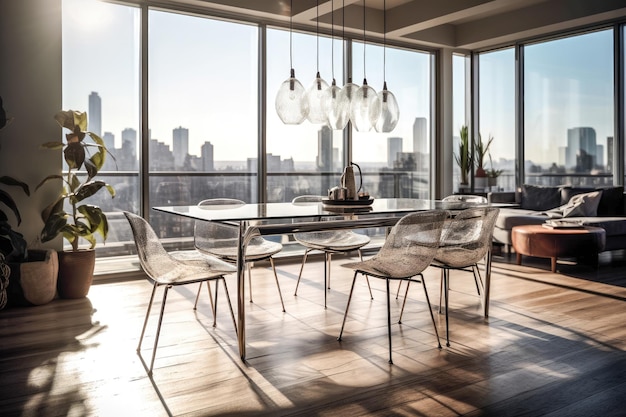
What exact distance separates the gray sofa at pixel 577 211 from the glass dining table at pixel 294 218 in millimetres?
2450

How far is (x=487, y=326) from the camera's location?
3.74 m

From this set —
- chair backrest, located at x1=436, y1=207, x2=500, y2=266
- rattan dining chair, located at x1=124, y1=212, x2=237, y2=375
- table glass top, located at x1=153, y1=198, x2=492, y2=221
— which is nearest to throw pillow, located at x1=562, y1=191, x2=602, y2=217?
table glass top, located at x1=153, y1=198, x2=492, y2=221

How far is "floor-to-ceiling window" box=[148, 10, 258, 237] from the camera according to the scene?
5.57 meters

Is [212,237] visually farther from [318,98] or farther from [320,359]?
[320,359]

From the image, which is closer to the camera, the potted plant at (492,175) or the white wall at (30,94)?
the white wall at (30,94)

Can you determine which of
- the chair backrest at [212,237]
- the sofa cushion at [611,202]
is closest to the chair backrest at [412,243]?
the chair backrest at [212,237]

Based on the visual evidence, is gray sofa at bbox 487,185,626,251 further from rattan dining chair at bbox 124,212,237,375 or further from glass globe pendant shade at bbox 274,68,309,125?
rattan dining chair at bbox 124,212,237,375

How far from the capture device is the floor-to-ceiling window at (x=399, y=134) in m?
7.00

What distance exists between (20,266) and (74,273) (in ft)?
1.26

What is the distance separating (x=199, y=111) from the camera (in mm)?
5758

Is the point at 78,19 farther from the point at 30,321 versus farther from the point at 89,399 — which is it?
the point at 89,399

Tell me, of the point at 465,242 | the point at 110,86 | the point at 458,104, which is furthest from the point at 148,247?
the point at 458,104

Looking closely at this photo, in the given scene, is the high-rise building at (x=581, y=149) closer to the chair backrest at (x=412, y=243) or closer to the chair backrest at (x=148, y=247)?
the chair backrest at (x=412, y=243)

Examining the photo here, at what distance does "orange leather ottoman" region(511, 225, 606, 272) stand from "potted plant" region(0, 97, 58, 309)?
428 cm
